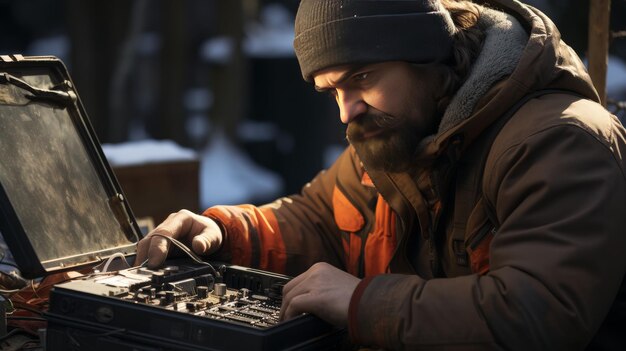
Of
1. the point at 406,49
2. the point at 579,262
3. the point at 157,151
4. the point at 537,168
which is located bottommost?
the point at 157,151

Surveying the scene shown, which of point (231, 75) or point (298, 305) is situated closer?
point (298, 305)

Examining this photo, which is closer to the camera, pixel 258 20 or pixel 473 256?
pixel 473 256

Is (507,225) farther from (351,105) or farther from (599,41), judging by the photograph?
(599,41)

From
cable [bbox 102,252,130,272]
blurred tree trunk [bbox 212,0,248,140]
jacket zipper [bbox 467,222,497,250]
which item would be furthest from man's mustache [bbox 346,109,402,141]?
blurred tree trunk [bbox 212,0,248,140]

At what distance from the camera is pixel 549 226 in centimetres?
215

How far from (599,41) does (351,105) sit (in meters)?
1.22

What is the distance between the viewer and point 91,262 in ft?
9.18

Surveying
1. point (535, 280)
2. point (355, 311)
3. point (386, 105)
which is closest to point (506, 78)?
point (386, 105)

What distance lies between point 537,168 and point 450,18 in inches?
24.3

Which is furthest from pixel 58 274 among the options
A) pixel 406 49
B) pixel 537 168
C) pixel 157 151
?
pixel 157 151

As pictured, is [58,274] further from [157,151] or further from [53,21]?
[53,21]

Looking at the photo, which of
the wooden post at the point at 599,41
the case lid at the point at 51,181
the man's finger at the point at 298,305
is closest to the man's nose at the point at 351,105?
the man's finger at the point at 298,305

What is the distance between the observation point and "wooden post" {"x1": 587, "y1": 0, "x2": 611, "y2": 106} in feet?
11.1

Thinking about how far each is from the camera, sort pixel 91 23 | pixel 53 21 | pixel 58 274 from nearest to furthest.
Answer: pixel 58 274 < pixel 91 23 < pixel 53 21
